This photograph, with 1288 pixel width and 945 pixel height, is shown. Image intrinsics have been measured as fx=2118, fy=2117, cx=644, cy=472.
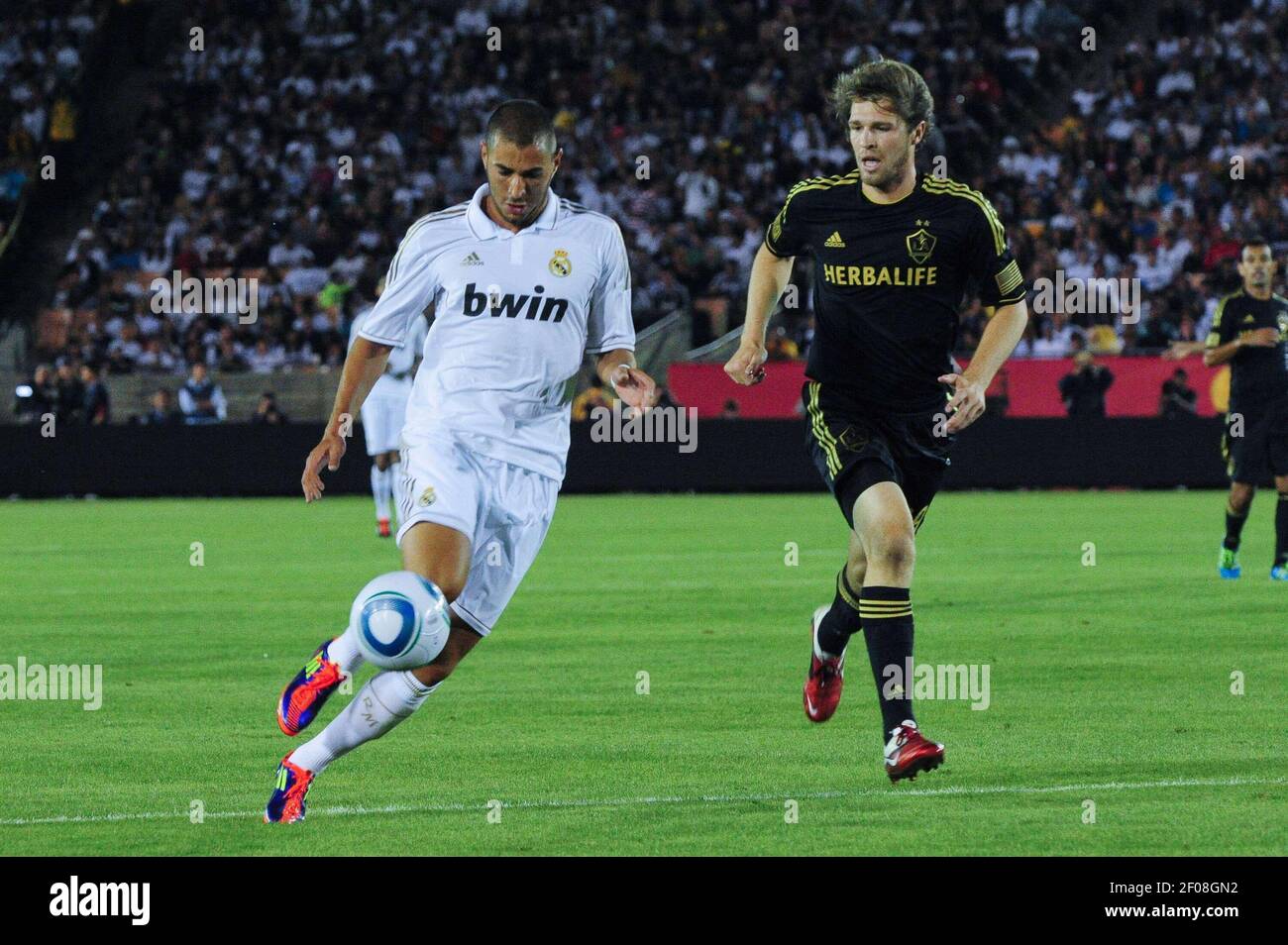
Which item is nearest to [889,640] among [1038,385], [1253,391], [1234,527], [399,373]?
[1234,527]

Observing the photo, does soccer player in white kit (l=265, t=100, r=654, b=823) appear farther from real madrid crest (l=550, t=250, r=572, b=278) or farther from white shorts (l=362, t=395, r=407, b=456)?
white shorts (l=362, t=395, r=407, b=456)

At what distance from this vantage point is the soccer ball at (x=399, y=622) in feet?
21.3

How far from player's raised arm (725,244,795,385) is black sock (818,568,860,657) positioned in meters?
1.09

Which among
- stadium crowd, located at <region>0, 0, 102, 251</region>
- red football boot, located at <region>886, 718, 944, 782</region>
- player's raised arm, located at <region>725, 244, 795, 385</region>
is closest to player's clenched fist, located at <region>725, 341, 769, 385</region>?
player's raised arm, located at <region>725, 244, 795, 385</region>

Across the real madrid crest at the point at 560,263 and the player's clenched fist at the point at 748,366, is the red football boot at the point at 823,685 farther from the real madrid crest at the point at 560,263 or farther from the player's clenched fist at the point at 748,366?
the real madrid crest at the point at 560,263

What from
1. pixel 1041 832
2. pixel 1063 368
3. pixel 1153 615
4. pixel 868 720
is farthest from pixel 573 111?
pixel 1041 832

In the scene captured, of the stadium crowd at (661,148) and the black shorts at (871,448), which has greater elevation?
the stadium crowd at (661,148)

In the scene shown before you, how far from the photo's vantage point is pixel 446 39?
37.7 m

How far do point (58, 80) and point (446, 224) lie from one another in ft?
101

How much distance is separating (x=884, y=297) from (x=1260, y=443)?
860 centimetres

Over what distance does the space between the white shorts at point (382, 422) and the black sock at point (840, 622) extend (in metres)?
13.2

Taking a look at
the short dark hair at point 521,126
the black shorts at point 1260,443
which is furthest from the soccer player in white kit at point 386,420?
the short dark hair at point 521,126

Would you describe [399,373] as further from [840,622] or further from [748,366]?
[748,366]

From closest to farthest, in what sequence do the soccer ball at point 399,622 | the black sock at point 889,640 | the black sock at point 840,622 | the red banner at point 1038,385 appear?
1. the soccer ball at point 399,622
2. the black sock at point 889,640
3. the black sock at point 840,622
4. the red banner at point 1038,385
